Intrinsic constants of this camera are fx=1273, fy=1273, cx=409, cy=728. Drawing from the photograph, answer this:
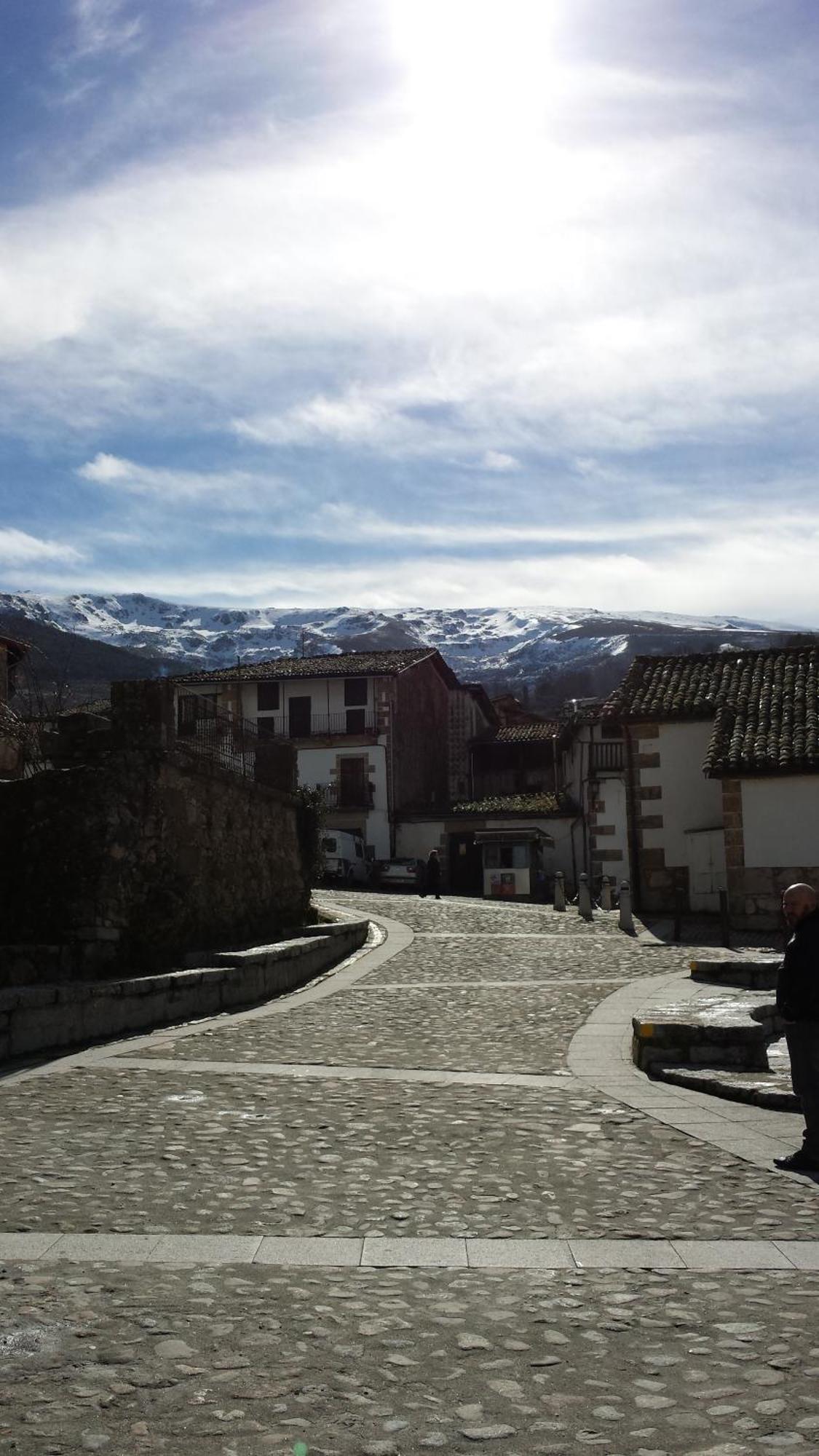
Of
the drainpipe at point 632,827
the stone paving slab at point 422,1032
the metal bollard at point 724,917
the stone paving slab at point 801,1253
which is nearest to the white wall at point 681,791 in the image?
the drainpipe at point 632,827

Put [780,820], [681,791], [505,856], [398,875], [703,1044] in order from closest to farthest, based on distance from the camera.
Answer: [703,1044], [780,820], [681,791], [505,856], [398,875]

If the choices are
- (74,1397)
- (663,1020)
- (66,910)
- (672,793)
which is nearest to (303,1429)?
(74,1397)

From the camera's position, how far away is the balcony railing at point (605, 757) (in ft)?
135

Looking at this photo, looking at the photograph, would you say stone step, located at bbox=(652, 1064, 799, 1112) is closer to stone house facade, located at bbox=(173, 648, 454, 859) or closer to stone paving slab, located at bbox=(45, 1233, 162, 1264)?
stone paving slab, located at bbox=(45, 1233, 162, 1264)

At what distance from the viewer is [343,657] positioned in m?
51.5

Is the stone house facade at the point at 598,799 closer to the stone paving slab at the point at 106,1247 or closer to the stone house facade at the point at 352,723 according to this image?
the stone house facade at the point at 352,723

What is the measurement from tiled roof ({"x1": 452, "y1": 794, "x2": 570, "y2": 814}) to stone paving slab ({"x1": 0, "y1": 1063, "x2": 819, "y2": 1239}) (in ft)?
118

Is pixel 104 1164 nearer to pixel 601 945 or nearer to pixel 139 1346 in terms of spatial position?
pixel 139 1346

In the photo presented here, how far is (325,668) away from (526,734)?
11.5 metres

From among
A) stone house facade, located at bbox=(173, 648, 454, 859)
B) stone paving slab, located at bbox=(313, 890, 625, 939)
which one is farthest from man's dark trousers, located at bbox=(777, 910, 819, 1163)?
stone house facade, located at bbox=(173, 648, 454, 859)

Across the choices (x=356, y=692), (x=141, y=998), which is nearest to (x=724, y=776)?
(x=141, y=998)

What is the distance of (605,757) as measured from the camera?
41469mm

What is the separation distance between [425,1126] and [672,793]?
1903cm

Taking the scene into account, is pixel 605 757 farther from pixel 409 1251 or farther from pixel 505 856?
pixel 409 1251
